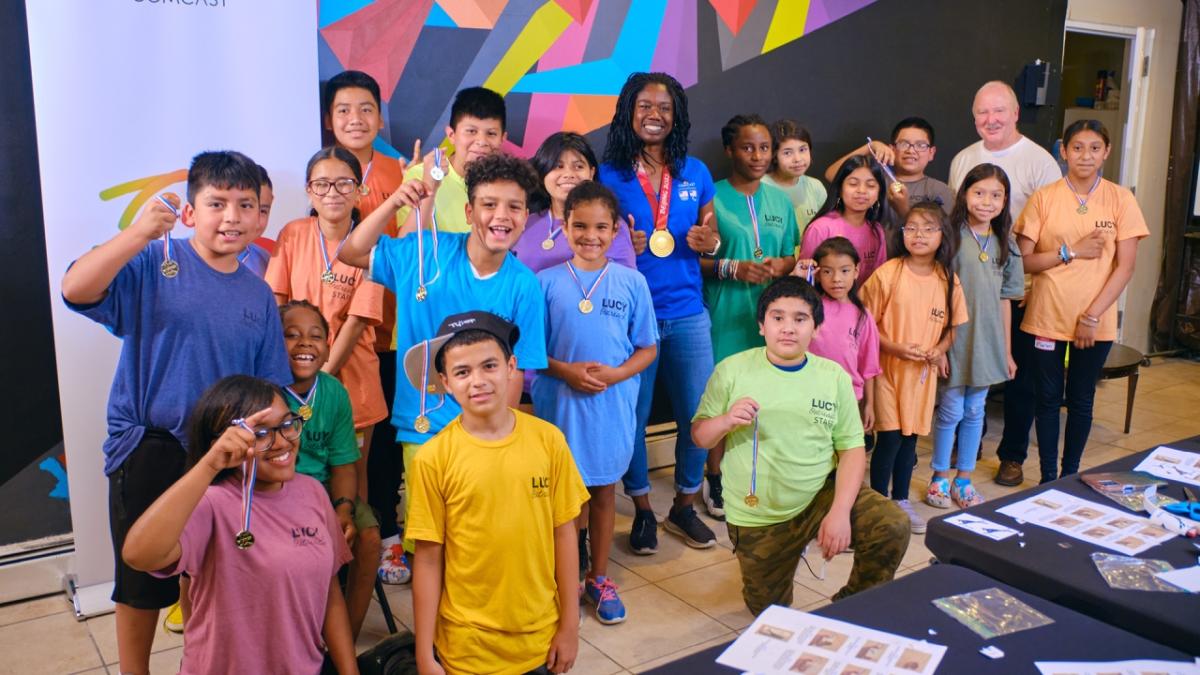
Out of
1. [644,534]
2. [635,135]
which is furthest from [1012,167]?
[644,534]

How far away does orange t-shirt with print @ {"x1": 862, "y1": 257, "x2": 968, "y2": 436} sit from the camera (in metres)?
3.72

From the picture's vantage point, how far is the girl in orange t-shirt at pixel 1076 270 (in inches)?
158

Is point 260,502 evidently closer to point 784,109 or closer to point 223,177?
point 223,177

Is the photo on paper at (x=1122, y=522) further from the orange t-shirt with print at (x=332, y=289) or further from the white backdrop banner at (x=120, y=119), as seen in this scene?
the white backdrop banner at (x=120, y=119)

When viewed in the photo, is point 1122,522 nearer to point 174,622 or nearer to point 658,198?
point 658,198

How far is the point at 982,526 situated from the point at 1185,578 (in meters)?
0.39

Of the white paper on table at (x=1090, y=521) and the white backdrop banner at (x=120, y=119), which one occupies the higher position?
the white backdrop banner at (x=120, y=119)

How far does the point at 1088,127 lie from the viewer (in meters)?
3.98

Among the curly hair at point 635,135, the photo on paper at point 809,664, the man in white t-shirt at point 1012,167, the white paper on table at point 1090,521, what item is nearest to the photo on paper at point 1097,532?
the white paper on table at point 1090,521

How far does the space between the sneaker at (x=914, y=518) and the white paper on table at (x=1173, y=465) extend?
1.38m

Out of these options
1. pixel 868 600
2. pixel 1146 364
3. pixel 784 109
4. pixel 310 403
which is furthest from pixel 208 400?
pixel 1146 364

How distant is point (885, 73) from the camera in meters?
5.14

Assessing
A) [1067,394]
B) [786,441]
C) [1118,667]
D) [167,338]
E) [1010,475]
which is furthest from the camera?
[1010,475]

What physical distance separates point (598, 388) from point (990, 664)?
1569 mm
